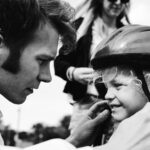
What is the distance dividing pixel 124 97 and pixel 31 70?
0.96m

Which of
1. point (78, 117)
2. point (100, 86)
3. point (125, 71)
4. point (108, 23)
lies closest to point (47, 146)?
point (125, 71)

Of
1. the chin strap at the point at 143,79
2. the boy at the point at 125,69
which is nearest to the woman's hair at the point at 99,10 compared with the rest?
the boy at the point at 125,69

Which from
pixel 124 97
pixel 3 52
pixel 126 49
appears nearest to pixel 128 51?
pixel 126 49

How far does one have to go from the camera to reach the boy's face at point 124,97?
3.52m

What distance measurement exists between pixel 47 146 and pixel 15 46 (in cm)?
119

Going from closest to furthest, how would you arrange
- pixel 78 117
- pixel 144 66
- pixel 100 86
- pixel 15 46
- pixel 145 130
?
pixel 145 130
pixel 15 46
pixel 144 66
pixel 100 86
pixel 78 117

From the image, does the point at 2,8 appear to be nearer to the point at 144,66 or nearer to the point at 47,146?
the point at 47,146

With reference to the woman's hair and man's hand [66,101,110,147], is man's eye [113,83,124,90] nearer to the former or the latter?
man's hand [66,101,110,147]

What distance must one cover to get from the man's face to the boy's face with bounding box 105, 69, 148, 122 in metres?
0.85

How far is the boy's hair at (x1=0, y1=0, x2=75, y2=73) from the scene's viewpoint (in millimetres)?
2652

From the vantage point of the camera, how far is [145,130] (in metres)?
1.52

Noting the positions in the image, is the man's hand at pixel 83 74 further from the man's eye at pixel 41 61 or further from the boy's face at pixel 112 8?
the man's eye at pixel 41 61

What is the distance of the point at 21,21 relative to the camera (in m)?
2.75

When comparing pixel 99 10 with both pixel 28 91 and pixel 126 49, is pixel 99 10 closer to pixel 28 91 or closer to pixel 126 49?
pixel 126 49
